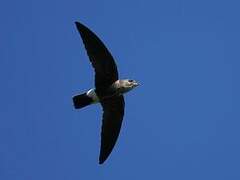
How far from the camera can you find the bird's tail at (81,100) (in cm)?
3884

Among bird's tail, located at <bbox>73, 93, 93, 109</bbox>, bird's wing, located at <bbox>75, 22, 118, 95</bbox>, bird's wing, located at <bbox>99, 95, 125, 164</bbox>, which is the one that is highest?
bird's wing, located at <bbox>75, 22, 118, 95</bbox>

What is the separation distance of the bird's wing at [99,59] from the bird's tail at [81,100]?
0.48m

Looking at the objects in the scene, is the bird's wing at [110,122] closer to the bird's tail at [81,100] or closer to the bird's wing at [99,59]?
the bird's wing at [99,59]

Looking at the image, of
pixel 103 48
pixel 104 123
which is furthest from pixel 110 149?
pixel 103 48

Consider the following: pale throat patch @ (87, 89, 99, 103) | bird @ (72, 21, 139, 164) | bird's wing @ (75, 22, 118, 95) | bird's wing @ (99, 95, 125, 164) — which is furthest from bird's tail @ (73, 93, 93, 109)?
bird's wing @ (99, 95, 125, 164)

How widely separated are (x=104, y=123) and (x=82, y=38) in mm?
2965

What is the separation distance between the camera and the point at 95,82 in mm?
39219

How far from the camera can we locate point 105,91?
39250 millimetres

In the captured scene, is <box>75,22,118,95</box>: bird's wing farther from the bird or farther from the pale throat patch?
the pale throat patch

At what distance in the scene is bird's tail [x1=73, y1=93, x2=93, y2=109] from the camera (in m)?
38.8

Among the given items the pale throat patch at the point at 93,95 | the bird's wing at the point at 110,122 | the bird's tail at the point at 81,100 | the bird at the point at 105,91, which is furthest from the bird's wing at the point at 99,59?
the bird's wing at the point at 110,122

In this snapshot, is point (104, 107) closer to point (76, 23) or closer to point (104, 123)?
point (104, 123)

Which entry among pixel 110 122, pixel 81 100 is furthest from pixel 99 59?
pixel 110 122

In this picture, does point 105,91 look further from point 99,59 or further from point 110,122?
point 110,122
